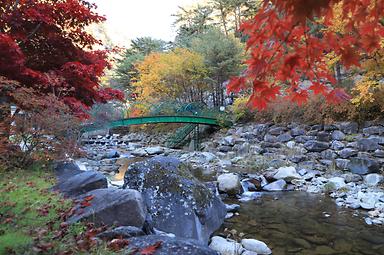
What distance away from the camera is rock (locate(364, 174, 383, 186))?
8.18m

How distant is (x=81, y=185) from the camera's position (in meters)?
5.09

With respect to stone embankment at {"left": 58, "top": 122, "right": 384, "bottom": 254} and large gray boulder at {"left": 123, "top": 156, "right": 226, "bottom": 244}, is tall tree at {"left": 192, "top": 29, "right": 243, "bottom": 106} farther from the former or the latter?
large gray boulder at {"left": 123, "top": 156, "right": 226, "bottom": 244}

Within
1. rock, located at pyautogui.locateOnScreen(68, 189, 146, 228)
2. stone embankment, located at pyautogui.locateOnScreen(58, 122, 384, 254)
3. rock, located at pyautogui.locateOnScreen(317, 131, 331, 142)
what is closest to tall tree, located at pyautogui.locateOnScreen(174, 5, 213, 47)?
stone embankment, located at pyautogui.locateOnScreen(58, 122, 384, 254)

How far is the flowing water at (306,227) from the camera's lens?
4.78m

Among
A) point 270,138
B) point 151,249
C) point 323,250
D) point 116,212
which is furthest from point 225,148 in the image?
point 151,249

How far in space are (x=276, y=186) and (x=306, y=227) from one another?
8.95ft

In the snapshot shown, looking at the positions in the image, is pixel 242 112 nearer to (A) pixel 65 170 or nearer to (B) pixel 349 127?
(B) pixel 349 127

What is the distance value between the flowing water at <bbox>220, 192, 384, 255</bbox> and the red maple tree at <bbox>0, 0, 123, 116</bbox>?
4276mm

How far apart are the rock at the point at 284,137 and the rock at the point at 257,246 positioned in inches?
330

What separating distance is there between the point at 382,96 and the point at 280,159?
12.5ft

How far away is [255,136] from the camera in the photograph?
14.1 metres

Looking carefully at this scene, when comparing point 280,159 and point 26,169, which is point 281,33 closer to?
point 26,169

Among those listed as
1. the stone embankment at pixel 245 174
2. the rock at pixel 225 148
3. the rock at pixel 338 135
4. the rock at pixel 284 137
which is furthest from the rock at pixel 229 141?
the rock at pixel 338 135

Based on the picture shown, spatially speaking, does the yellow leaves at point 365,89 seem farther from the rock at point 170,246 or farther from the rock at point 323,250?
the rock at point 170,246
